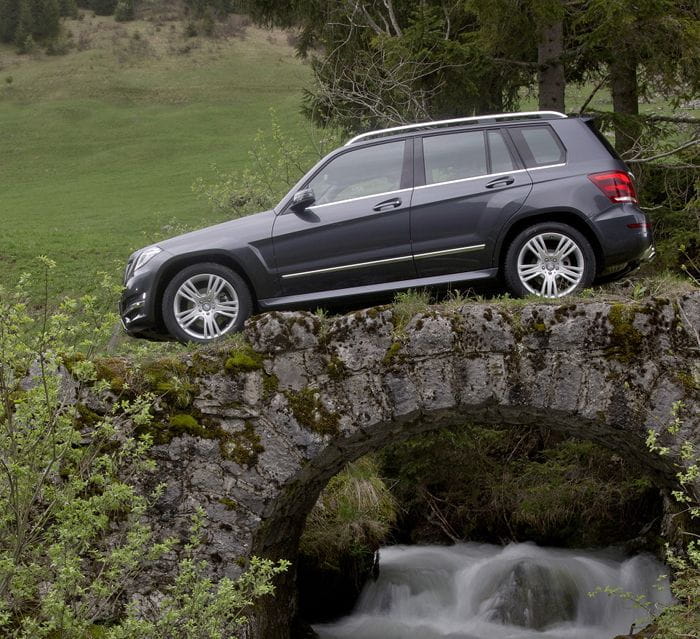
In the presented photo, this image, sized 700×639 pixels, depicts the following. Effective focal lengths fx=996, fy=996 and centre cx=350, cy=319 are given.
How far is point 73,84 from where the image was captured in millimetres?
57969

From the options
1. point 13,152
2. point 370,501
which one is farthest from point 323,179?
point 13,152

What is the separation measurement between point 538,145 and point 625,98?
22.5 feet

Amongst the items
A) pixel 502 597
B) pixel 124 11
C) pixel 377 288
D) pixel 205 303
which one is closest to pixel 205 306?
pixel 205 303

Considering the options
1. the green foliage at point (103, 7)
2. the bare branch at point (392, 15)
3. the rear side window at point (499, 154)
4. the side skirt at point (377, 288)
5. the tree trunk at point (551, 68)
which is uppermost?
the green foliage at point (103, 7)

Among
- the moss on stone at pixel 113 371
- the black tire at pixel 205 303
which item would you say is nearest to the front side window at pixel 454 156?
the black tire at pixel 205 303

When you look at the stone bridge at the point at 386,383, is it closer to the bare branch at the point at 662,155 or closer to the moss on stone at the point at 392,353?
the moss on stone at the point at 392,353

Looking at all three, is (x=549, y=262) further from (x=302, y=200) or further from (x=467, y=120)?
(x=302, y=200)

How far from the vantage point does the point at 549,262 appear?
900 centimetres

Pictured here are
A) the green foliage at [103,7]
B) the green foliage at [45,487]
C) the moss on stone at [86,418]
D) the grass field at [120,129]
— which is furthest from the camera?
the green foliage at [103,7]

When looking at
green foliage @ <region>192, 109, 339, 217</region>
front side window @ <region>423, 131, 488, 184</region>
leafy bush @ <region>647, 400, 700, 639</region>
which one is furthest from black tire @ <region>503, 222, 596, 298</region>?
green foliage @ <region>192, 109, 339, 217</region>

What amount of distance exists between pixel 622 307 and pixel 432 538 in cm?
724

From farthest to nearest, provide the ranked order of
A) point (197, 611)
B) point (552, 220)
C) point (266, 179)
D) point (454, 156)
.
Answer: point (266, 179) < point (454, 156) < point (552, 220) < point (197, 611)

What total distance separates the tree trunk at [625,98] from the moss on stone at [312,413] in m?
7.27

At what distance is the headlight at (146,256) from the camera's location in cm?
923
